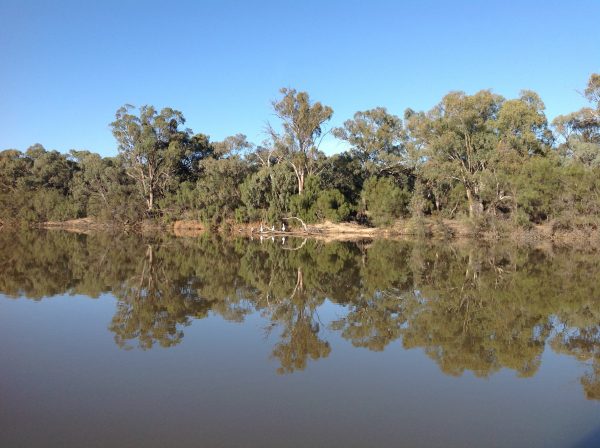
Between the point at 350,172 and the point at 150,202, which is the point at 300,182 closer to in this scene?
the point at 350,172

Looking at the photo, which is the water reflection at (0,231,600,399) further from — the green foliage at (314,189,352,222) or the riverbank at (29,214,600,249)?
the green foliage at (314,189,352,222)

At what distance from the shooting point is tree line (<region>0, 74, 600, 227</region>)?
35031 mm

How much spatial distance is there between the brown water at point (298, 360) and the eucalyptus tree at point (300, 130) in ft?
92.4

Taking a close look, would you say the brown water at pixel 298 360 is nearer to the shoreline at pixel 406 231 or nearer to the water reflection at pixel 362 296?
the water reflection at pixel 362 296

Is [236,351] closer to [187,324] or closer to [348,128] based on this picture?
[187,324]

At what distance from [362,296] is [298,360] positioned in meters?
5.85

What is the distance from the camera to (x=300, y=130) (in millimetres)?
43625

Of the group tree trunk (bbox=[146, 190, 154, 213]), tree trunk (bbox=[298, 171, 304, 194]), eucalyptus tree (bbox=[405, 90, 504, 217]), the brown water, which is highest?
eucalyptus tree (bbox=[405, 90, 504, 217])

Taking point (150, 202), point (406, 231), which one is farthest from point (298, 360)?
point (150, 202)

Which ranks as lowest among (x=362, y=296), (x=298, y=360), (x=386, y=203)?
(x=298, y=360)

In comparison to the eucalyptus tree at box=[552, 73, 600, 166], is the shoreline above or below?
below

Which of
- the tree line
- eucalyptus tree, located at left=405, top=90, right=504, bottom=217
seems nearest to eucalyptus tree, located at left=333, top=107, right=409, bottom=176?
the tree line

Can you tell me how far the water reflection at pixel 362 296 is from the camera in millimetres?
8891

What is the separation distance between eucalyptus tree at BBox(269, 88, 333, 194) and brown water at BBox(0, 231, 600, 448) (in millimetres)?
28149
